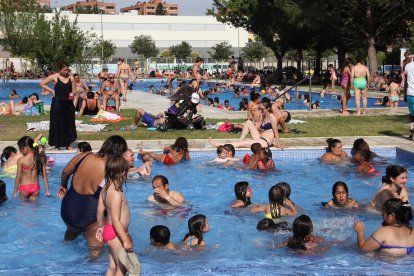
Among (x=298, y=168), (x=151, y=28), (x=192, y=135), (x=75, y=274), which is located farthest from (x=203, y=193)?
(x=151, y=28)

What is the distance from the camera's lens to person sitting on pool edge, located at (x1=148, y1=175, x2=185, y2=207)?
8.26 meters

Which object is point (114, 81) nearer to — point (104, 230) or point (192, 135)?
point (192, 135)

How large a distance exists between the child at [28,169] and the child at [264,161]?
3.92m

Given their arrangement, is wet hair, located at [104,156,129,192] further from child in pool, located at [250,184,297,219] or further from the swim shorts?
the swim shorts

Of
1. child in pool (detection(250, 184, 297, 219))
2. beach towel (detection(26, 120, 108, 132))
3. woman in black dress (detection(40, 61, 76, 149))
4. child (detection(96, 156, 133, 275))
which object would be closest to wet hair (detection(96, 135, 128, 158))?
child (detection(96, 156, 133, 275))

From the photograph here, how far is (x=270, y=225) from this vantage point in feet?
23.8

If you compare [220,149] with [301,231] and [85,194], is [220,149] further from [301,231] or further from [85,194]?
[85,194]

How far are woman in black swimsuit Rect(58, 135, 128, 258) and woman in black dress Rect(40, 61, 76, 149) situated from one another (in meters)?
5.47

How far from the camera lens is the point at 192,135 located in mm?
13656

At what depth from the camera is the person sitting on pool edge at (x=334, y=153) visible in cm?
1120

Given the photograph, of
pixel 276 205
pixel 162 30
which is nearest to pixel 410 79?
pixel 276 205

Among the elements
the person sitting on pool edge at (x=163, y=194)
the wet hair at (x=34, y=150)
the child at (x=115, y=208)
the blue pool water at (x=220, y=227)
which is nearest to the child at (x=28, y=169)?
the wet hair at (x=34, y=150)

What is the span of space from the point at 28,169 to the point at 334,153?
5587 mm

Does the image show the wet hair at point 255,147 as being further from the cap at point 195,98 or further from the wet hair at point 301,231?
the wet hair at point 301,231
